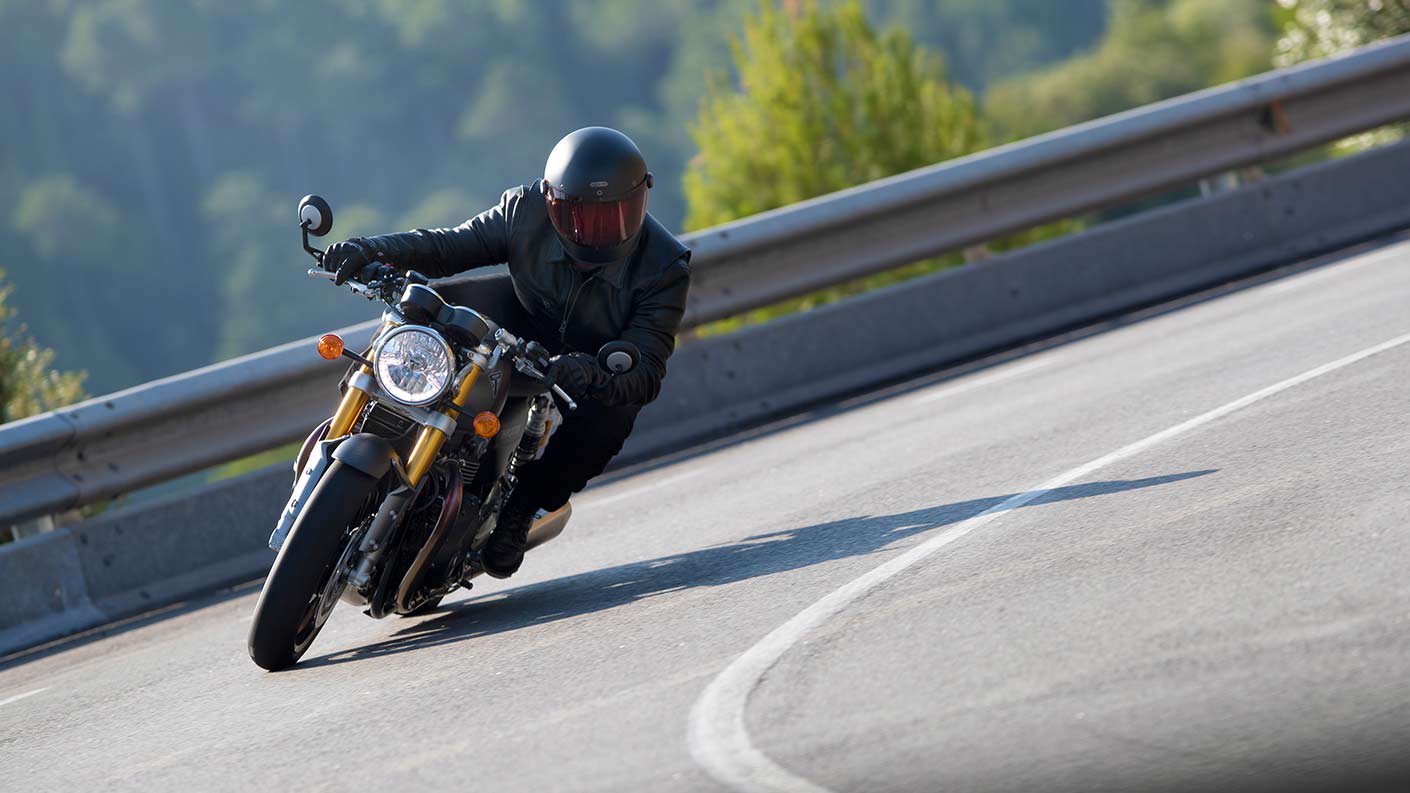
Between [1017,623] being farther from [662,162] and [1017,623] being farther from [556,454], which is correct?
[662,162]

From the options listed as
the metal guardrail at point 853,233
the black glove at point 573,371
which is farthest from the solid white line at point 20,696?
the black glove at point 573,371

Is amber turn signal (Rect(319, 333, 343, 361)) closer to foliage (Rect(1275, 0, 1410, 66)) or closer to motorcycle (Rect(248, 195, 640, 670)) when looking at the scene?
motorcycle (Rect(248, 195, 640, 670))

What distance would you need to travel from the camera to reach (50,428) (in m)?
7.86

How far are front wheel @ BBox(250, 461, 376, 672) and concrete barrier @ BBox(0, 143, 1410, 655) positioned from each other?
2632mm

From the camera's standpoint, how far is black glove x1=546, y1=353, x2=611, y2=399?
18.6 feet

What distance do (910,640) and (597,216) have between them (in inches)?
89.2

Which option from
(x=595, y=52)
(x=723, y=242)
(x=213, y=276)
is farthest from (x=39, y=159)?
(x=723, y=242)

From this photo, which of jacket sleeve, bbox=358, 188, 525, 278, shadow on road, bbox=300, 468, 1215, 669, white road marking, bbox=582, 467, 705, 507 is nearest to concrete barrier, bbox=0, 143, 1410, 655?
white road marking, bbox=582, 467, 705, 507

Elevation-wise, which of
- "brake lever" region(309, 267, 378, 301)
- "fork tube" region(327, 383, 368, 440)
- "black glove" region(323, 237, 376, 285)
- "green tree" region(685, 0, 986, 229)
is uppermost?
"black glove" region(323, 237, 376, 285)

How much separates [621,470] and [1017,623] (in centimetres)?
512

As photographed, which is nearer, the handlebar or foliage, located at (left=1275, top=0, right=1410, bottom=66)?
the handlebar

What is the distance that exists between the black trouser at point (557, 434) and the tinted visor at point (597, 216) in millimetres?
481

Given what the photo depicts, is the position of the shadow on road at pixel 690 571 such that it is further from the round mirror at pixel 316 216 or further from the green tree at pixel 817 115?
the green tree at pixel 817 115

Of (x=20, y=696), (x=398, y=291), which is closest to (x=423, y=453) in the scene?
(x=398, y=291)
